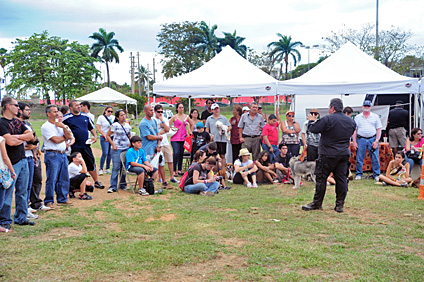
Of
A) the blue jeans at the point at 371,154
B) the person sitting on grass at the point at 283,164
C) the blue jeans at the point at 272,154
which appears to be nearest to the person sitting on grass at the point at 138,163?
the blue jeans at the point at 272,154

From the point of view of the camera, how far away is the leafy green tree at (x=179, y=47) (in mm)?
50469

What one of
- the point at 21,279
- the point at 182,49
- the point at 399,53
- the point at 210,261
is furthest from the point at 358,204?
the point at 182,49

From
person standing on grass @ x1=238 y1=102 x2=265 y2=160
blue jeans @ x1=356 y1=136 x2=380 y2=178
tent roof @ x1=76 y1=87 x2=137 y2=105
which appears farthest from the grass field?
tent roof @ x1=76 y1=87 x2=137 y2=105

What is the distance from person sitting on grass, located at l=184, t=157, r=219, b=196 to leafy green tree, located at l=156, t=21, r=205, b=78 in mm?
42950

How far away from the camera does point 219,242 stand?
17.3 feet

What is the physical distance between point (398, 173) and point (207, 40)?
45635 millimetres

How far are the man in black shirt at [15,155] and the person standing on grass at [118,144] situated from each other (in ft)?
9.57

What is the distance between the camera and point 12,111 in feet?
18.2

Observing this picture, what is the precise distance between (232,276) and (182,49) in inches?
1903

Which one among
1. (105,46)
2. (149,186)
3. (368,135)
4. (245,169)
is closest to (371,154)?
(368,135)

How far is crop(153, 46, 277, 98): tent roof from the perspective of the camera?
38.1 feet

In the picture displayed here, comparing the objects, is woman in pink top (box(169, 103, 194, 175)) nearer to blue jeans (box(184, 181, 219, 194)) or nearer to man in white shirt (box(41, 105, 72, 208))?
blue jeans (box(184, 181, 219, 194))

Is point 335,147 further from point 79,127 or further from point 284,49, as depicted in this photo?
point 284,49

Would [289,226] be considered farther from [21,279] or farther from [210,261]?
[21,279]
